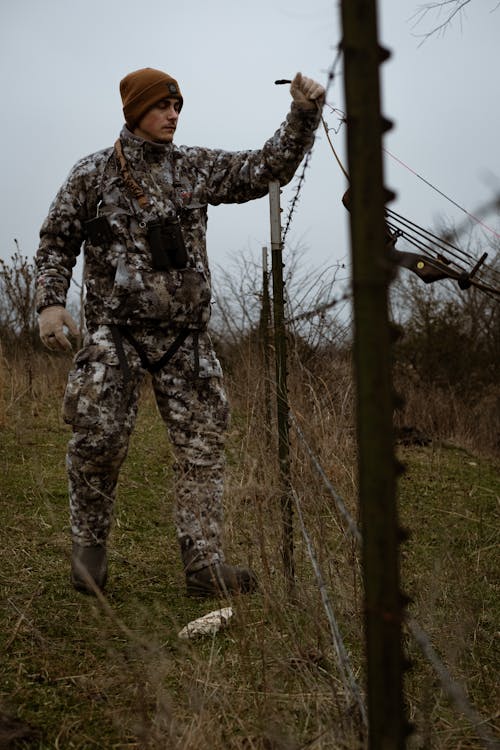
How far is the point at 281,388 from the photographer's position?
323cm

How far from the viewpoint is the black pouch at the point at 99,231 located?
355 centimetres

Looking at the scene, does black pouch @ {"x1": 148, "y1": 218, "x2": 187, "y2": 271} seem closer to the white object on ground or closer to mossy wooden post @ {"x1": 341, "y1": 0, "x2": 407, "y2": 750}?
the white object on ground

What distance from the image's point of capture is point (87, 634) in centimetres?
312

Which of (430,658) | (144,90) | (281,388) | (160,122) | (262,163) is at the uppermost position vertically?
(144,90)

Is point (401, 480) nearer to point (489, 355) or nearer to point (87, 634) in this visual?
point (87, 634)

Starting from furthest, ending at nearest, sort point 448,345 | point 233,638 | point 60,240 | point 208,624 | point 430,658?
1. point 448,345
2. point 60,240
3. point 208,624
4. point 233,638
5. point 430,658

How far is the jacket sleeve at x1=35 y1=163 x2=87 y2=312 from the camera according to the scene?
363 cm

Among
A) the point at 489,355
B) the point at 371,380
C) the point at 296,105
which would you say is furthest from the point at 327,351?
the point at 489,355

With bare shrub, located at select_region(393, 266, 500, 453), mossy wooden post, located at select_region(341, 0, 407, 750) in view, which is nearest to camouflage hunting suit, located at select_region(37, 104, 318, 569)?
mossy wooden post, located at select_region(341, 0, 407, 750)

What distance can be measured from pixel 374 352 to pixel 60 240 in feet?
9.42

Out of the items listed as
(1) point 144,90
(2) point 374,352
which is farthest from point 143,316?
(2) point 374,352

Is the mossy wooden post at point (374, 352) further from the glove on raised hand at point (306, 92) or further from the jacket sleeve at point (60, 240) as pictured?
the jacket sleeve at point (60, 240)

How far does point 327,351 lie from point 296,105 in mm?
1470

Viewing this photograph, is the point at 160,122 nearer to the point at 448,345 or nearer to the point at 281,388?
the point at 281,388
